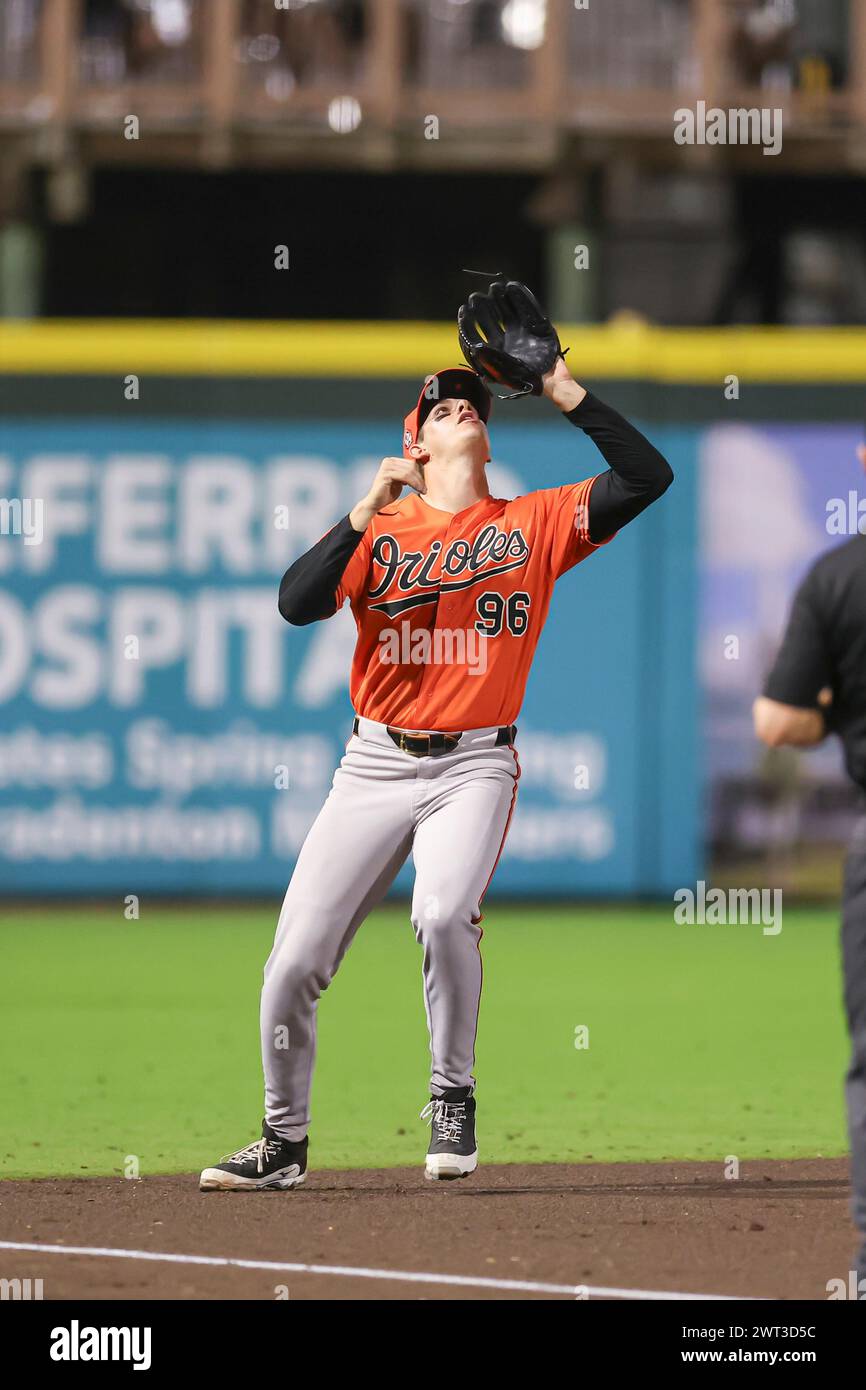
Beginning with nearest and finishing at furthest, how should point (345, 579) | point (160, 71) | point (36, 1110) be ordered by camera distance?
1. point (345, 579)
2. point (36, 1110)
3. point (160, 71)

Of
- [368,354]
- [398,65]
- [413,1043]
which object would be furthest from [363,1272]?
[398,65]

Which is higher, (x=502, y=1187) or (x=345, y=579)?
(x=345, y=579)

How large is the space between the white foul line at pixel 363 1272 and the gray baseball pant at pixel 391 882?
32.7 inches

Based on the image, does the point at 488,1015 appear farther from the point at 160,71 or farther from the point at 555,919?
the point at 160,71

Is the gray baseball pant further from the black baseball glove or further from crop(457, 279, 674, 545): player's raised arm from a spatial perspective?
the black baseball glove

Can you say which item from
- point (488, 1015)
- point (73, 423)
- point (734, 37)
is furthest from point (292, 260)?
point (488, 1015)

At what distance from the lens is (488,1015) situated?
1007 cm

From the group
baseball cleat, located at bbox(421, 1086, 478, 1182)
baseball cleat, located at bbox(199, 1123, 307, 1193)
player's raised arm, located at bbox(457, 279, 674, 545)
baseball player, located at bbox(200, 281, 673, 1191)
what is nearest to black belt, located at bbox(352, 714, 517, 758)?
baseball player, located at bbox(200, 281, 673, 1191)

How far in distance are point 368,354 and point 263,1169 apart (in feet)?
29.8

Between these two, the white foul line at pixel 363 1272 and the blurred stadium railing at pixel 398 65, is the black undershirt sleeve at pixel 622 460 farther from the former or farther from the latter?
the blurred stadium railing at pixel 398 65

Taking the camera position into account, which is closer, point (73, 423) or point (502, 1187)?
point (502, 1187)

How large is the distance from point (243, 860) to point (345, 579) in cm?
842

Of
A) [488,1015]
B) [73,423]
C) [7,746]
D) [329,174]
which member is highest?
[329,174]

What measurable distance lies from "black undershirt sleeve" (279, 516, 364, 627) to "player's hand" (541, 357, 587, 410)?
66 centimetres
